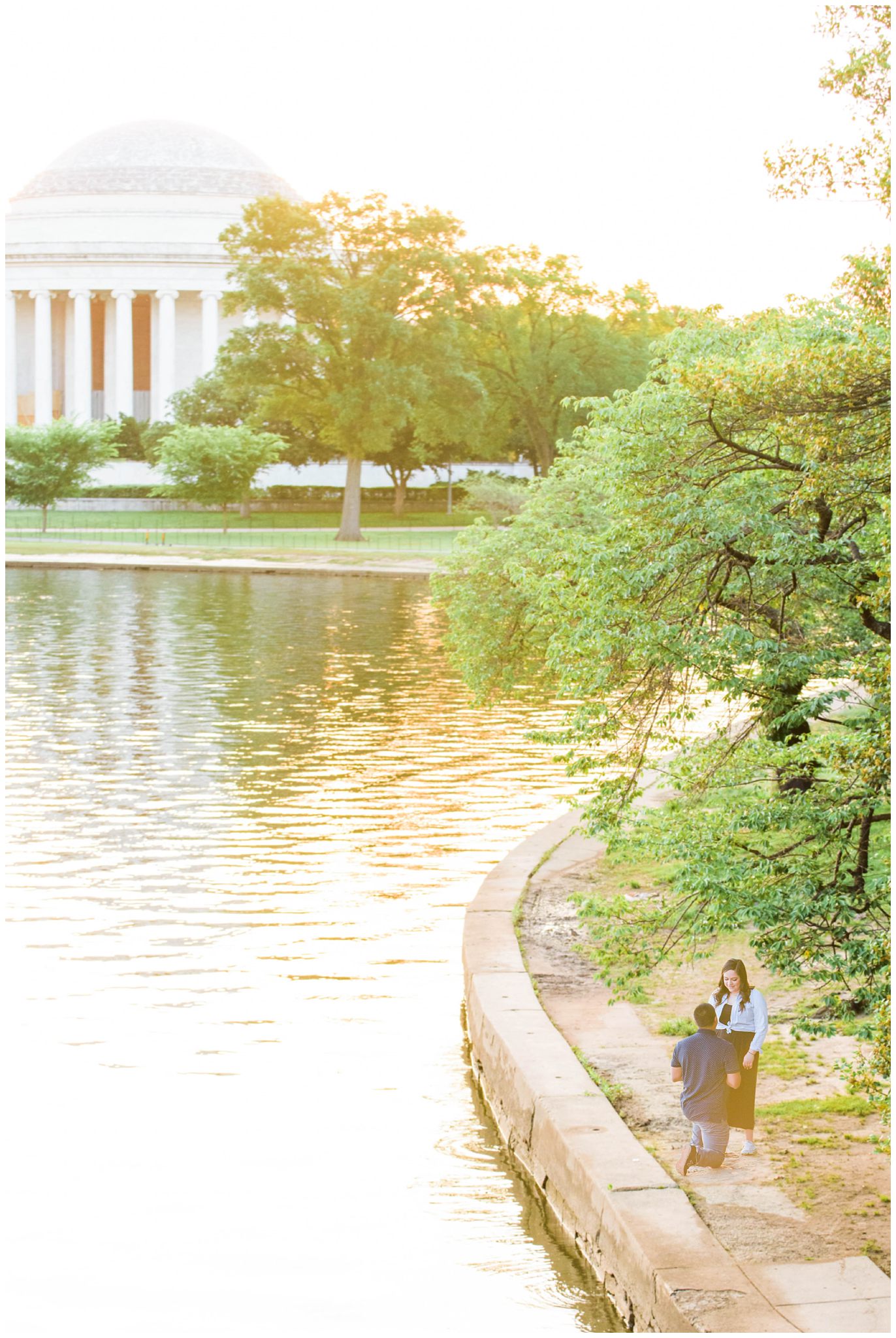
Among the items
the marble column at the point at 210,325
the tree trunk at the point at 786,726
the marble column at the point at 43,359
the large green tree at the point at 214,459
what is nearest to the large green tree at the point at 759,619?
the tree trunk at the point at 786,726

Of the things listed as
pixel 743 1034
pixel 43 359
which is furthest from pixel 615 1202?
pixel 43 359

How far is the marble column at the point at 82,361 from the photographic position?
382ft

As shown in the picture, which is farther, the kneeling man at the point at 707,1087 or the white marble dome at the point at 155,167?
the white marble dome at the point at 155,167

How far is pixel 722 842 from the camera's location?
316 inches

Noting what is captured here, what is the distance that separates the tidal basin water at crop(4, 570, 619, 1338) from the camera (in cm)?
797

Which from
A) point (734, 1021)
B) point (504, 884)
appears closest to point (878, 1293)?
point (734, 1021)

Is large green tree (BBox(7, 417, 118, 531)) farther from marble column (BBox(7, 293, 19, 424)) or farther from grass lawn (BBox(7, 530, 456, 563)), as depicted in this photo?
marble column (BBox(7, 293, 19, 424))

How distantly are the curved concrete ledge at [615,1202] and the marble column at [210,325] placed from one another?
10767 centimetres

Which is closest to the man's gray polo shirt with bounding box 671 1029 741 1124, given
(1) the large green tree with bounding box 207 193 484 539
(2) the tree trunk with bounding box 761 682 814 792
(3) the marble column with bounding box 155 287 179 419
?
(2) the tree trunk with bounding box 761 682 814 792

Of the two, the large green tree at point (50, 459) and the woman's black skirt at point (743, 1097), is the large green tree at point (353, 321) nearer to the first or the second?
the large green tree at point (50, 459)

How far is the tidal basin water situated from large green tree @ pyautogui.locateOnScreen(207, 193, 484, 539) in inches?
1694

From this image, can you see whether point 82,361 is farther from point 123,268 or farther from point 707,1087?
point 707,1087

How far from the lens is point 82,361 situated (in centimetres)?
11894

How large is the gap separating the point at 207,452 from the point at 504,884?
61.8 meters
